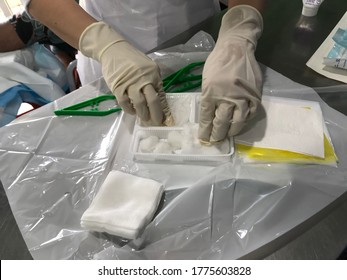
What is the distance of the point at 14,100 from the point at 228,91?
0.87 m

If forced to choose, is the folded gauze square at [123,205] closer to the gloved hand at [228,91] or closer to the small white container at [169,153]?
the small white container at [169,153]

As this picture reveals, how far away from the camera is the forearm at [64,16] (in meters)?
0.80

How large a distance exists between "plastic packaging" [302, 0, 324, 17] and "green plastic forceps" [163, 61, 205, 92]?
1.66ft

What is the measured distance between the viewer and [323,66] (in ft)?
3.04

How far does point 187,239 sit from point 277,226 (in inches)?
6.6

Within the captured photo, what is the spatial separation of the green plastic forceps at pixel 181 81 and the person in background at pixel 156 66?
0.34ft

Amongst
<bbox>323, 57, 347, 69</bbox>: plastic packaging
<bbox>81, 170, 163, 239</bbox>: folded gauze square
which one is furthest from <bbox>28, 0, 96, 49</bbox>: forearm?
<bbox>323, 57, 347, 69</bbox>: plastic packaging

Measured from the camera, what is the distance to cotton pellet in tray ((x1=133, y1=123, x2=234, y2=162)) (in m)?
0.69

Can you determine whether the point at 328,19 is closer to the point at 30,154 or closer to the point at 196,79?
the point at 196,79

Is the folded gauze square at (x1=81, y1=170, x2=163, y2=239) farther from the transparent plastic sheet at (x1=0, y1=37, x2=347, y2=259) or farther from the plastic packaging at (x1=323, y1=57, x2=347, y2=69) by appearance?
the plastic packaging at (x1=323, y1=57, x2=347, y2=69)

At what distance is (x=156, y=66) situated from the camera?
0.75 m

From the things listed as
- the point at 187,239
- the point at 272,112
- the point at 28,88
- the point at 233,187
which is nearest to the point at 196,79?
the point at 272,112

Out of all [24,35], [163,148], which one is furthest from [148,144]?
[24,35]

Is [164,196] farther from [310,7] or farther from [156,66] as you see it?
[310,7]
